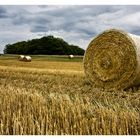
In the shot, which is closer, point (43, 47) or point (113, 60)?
point (43, 47)

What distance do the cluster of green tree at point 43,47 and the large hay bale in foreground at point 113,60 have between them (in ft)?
2.23

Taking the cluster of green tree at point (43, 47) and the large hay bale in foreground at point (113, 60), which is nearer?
the cluster of green tree at point (43, 47)

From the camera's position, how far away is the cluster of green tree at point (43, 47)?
4758 mm

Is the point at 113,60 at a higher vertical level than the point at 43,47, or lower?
lower

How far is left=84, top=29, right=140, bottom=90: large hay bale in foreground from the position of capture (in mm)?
5148

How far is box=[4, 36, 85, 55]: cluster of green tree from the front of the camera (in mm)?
4758

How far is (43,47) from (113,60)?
1.14m

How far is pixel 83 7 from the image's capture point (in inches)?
171

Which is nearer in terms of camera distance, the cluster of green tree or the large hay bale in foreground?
the cluster of green tree

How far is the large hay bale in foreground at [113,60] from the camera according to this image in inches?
203

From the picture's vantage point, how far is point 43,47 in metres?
4.88

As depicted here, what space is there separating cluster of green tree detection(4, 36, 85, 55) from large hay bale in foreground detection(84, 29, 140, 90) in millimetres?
681
